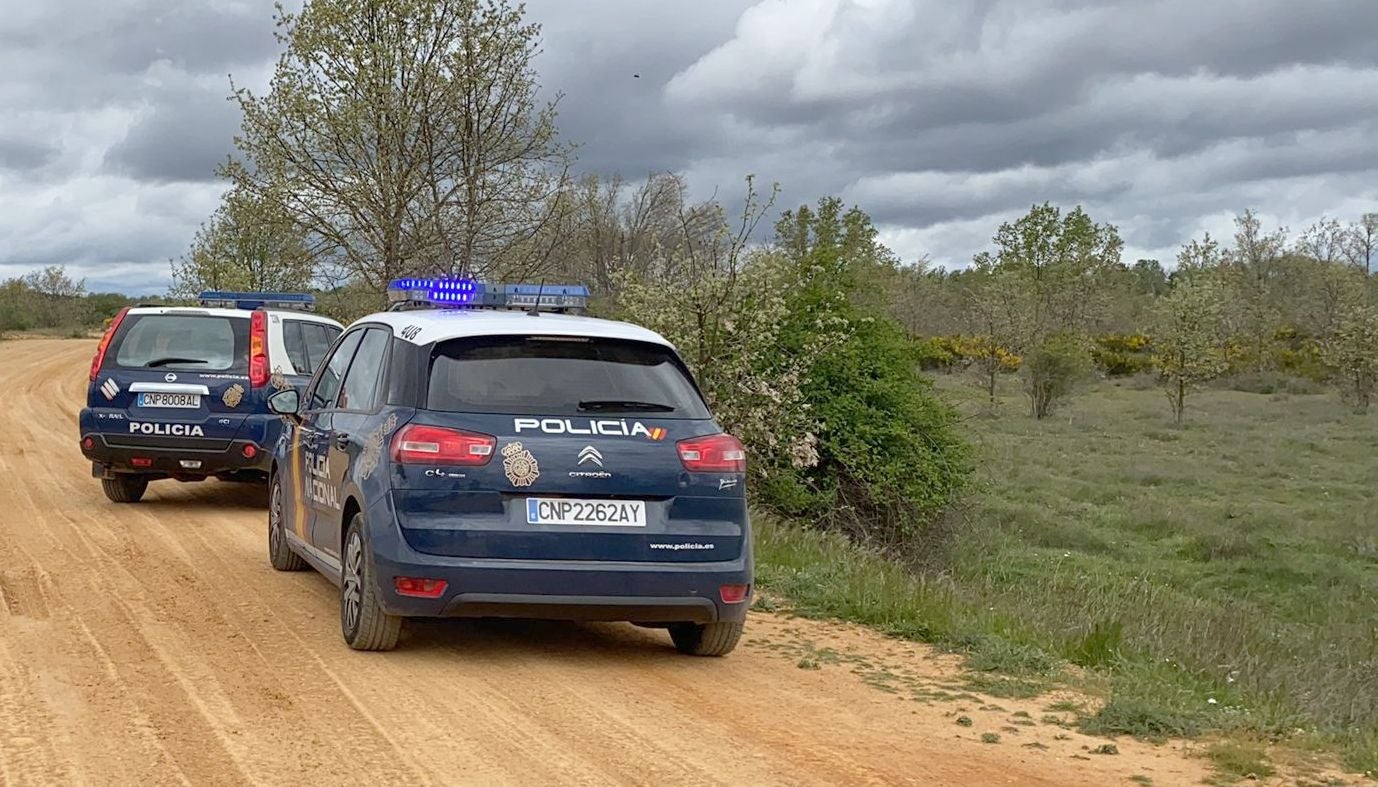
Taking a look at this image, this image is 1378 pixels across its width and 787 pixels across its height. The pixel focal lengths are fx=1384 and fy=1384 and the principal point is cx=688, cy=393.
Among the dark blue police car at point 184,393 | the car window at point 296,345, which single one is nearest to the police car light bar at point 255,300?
the car window at point 296,345

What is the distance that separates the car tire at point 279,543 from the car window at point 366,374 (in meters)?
1.62

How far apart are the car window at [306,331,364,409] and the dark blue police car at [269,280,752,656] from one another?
3.42ft

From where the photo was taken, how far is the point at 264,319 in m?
12.7

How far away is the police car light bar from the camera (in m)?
13.5

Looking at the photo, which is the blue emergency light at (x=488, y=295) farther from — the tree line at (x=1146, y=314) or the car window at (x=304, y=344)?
the tree line at (x=1146, y=314)

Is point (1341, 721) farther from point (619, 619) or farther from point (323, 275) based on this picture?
point (323, 275)

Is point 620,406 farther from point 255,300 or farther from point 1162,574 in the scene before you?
point 1162,574

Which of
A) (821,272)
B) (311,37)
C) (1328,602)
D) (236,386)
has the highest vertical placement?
(311,37)

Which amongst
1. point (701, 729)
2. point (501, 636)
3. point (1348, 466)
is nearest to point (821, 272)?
point (501, 636)

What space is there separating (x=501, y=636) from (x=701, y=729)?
6.78 ft

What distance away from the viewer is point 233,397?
1223 centimetres

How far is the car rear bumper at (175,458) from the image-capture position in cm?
1202

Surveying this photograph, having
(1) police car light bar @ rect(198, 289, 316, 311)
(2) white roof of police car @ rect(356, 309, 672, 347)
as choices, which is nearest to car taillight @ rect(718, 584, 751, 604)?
(2) white roof of police car @ rect(356, 309, 672, 347)

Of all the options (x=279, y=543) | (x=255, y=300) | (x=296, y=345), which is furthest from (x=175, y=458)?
(x=279, y=543)
